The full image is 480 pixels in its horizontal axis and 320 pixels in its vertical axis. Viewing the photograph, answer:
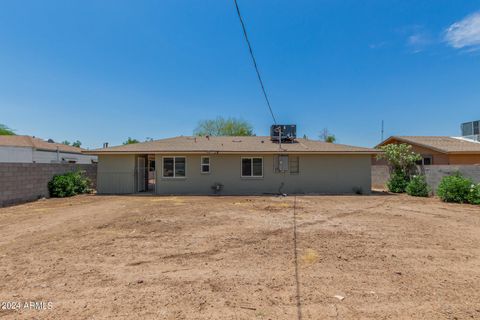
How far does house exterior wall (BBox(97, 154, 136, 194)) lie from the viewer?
1498 centimetres

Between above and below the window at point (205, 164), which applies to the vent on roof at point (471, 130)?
above

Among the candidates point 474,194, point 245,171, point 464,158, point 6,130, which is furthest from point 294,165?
point 6,130

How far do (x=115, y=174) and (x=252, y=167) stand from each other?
26.3ft

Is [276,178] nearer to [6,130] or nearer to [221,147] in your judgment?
[221,147]

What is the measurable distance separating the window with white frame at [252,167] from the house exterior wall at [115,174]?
6.49 m

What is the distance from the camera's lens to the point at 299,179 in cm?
1534

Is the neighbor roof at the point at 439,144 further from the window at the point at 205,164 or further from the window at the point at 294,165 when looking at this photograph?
the window at the point at 205,164

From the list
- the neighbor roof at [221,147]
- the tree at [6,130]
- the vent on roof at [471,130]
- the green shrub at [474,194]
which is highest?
the tree at [6,130]

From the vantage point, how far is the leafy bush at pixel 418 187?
13.8 meters

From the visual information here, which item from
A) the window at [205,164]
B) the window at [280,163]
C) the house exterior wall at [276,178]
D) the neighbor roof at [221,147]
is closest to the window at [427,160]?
the house exterior wall at [276,178]

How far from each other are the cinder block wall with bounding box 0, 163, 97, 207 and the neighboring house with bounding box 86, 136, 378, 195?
2314 mm

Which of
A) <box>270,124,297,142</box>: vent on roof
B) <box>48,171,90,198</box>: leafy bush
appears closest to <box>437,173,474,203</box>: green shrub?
<box>270,124,297,142</box>: vent on roof

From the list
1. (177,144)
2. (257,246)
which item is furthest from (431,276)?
(177,144)

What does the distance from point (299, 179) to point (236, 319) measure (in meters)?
13.0
